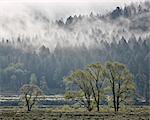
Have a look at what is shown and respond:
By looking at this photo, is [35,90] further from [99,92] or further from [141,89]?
[141,89]

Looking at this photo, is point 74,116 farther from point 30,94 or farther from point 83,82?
point 30,94

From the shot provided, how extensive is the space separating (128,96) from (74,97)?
40.6 feet

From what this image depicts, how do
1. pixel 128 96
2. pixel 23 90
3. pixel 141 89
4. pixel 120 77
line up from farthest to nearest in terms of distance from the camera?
pixel 141 89 → pixel 23 90 → pixel 128 96 → pixel 120 77

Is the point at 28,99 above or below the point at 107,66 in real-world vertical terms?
below

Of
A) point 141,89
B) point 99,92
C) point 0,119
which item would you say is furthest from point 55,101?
point 0,119

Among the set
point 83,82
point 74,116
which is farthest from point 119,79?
point 74,116

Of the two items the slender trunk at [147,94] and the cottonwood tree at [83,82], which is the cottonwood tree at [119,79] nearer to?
the cottonwood tree at [83,82]

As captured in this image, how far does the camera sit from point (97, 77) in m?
83.1

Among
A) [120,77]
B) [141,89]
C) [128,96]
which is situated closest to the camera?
[120,77]

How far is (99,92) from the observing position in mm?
87438

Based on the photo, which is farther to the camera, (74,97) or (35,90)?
(35,90)

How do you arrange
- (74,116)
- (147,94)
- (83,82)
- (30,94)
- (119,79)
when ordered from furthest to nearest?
(147,94), (30,94), (83,82), (119,79), (74,116)

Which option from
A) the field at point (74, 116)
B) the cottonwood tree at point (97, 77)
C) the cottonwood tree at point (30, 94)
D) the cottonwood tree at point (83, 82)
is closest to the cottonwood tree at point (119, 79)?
the cottonwood tree at point (97, 77)

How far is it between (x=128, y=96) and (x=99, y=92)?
671 centimetres
